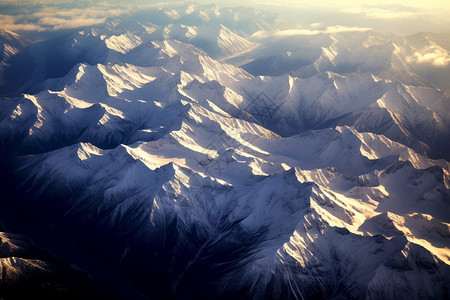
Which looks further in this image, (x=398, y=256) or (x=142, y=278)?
(x=142, y=278)

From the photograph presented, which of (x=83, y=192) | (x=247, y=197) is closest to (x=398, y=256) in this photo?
(x=247, y=197)

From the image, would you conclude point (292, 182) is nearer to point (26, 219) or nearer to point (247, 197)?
point (247, 197)

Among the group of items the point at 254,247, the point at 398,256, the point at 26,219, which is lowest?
the point at 26,219

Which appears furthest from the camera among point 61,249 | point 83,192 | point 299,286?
point 83,192

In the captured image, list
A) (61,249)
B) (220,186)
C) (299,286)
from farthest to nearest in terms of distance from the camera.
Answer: (220,186) < (61,249) < (299,286)

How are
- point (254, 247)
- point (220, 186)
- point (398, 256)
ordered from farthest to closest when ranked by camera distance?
point (220, 186) < point (254, 247) < point (398, 256)

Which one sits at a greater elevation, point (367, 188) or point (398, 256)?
point (398, 256)

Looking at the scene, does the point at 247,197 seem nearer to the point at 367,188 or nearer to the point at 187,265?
the point at 187,265

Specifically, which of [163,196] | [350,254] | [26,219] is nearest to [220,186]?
[163,196]

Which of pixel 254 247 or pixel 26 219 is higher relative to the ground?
pixel 254 247
